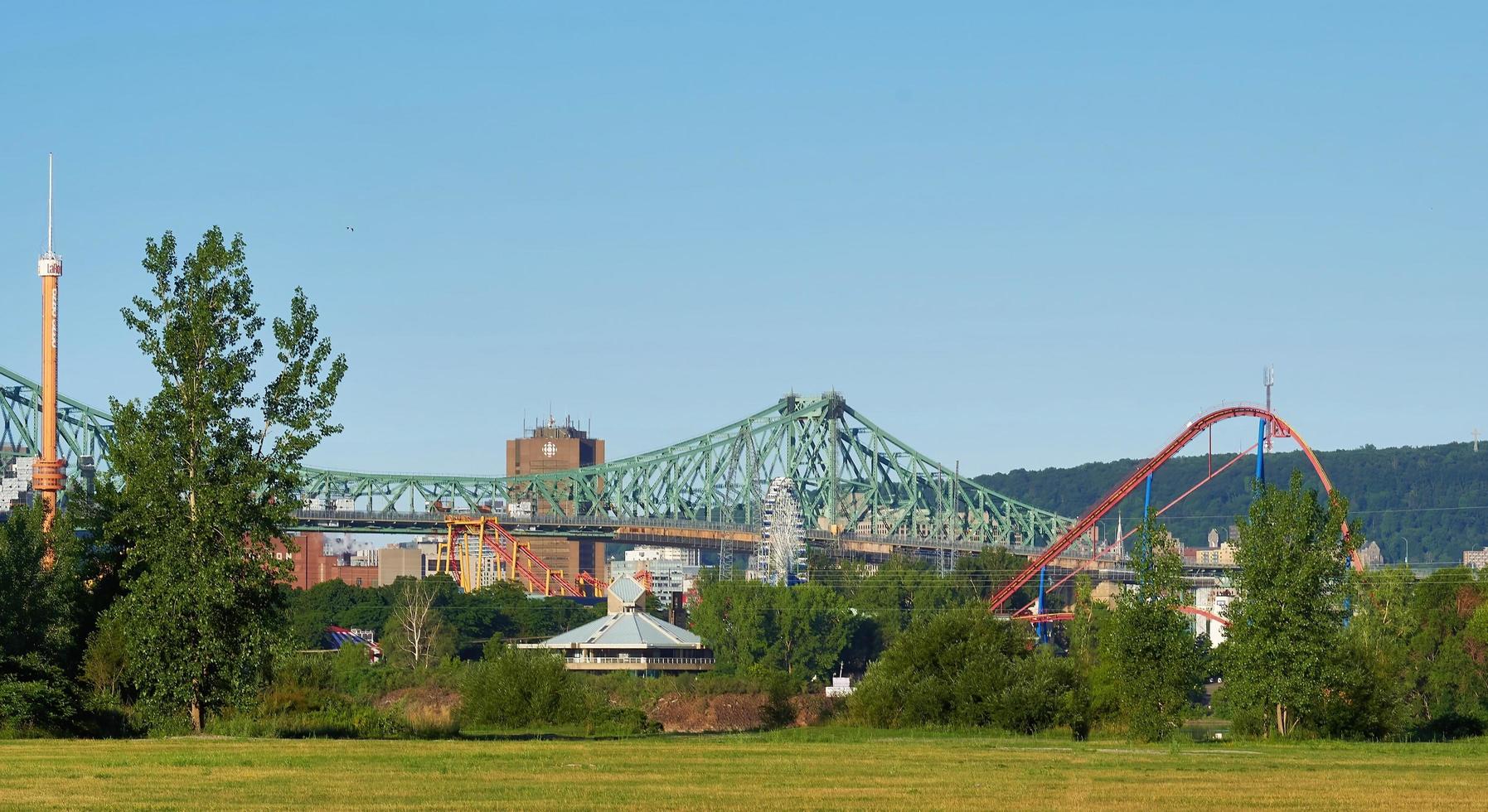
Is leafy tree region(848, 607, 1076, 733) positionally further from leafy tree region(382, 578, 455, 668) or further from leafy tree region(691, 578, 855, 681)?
leafy tree region(382, 578, 455, 668)

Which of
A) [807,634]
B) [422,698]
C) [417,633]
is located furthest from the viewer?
[807,634]

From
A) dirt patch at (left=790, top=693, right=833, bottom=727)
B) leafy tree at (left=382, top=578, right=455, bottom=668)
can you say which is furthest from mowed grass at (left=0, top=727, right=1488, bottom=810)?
leafy tree at (left=382, top=578, right=455, bottom=668)

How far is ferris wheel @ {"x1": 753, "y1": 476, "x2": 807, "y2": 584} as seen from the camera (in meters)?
185

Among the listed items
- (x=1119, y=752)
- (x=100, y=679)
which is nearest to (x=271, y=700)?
(x=100, y=679)

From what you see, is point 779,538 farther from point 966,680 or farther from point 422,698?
point 966,680

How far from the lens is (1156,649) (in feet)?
199

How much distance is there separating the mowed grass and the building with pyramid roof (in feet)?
238

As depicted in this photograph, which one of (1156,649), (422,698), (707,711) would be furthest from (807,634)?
(1156,649)

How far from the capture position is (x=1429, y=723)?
8675 centimetres

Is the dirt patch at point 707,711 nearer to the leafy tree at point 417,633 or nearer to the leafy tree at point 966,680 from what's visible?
the leafy tree at point 966,680

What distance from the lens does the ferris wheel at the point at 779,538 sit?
185 meters

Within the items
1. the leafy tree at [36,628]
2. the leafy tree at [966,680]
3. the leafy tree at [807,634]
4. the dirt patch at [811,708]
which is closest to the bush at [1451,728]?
the leafy tree at [966,680]

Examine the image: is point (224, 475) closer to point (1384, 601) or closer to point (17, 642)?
point (17, 642)

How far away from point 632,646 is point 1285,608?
2676 inches
